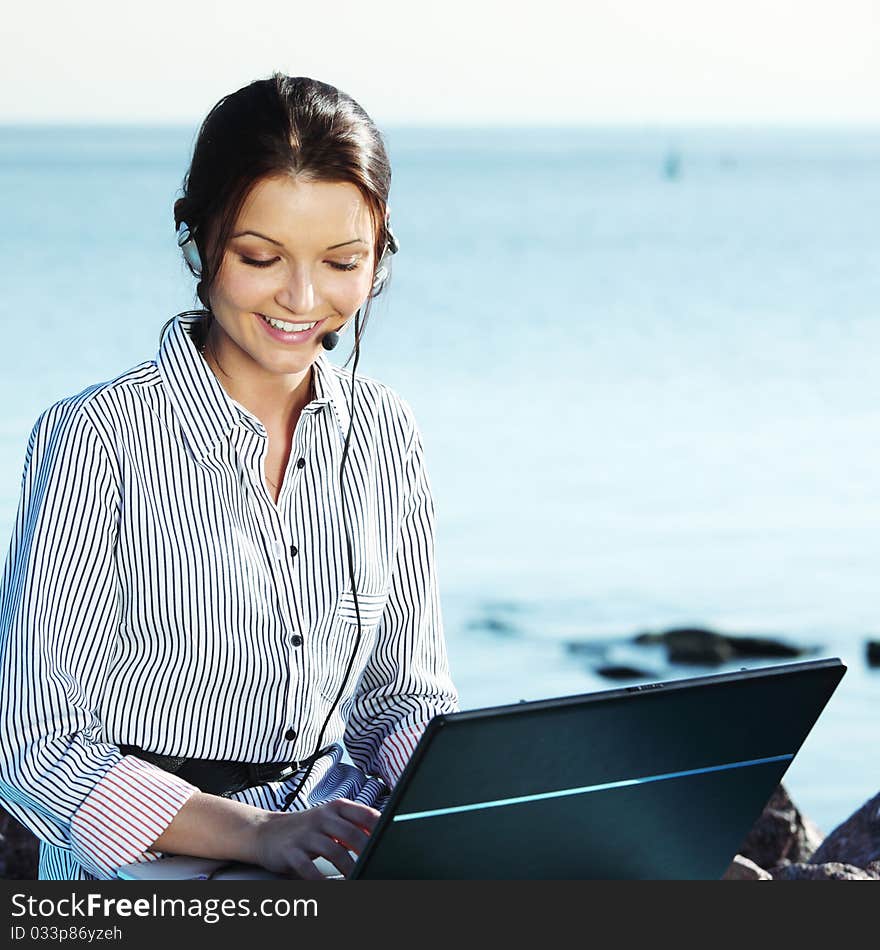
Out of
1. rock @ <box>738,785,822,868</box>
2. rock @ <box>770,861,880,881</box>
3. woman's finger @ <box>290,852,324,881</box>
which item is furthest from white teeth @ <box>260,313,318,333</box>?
rock @ <box>738,785,822,868</box>

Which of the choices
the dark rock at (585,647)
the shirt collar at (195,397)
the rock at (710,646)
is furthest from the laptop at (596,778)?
the dark rock at (585,647)

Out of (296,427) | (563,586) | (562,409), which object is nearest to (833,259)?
(562,409)

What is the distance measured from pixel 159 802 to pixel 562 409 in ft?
39.2

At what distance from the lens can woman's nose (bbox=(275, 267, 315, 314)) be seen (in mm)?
2025

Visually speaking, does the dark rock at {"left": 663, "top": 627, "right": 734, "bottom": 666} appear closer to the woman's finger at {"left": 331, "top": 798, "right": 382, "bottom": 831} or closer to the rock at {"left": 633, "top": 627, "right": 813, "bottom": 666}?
the rock at {"left": 633, "top": 627, "right": 813, "bottom": 666}

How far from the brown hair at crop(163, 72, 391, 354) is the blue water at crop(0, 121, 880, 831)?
0.56 ft

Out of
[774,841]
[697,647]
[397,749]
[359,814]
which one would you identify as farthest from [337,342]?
[697,647]

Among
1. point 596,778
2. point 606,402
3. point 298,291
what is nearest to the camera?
point 596,778

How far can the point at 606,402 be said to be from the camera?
14344 mm

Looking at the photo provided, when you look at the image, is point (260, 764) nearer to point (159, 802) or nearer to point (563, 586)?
point (159, 802)

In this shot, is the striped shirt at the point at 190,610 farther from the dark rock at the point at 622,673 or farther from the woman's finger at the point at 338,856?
the dark rock at the point at 622,673

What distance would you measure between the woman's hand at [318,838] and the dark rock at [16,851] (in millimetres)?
1562

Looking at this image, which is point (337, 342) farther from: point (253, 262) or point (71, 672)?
point (71, 672)

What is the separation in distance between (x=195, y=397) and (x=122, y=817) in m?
0.52
